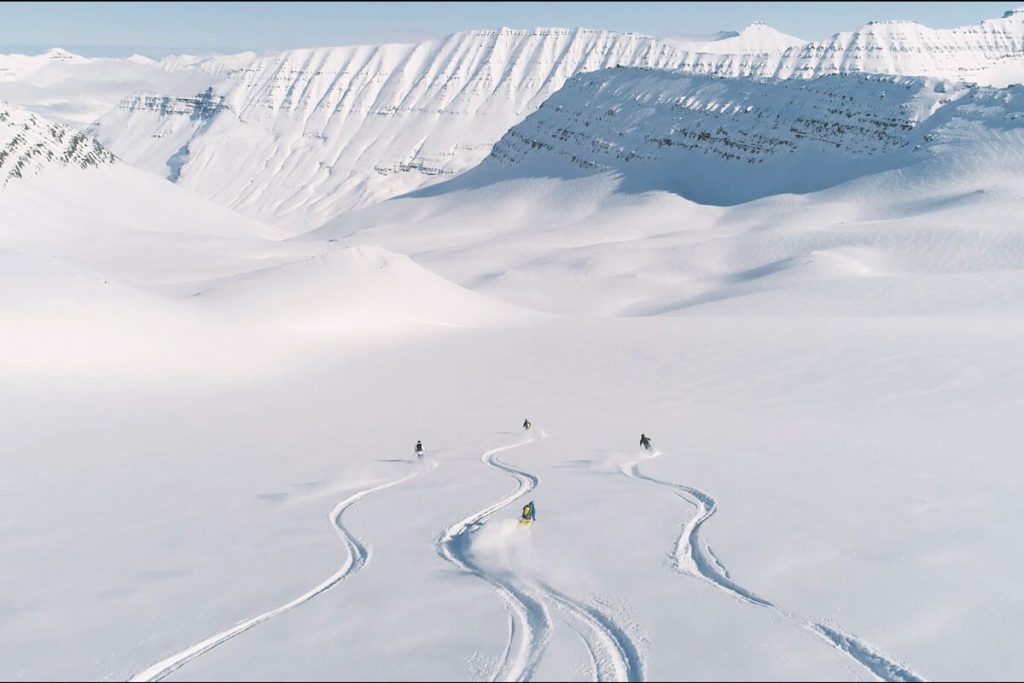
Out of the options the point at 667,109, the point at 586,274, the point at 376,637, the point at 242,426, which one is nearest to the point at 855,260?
the point at 586,274

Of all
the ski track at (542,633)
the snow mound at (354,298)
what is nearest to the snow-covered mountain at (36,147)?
the snow mound at (354,298)

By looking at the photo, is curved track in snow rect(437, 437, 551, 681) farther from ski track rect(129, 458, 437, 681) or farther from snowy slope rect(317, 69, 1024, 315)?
snowy slope rect(317, 69, 1024, 315)

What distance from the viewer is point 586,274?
8931 centimetres

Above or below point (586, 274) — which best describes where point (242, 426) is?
below

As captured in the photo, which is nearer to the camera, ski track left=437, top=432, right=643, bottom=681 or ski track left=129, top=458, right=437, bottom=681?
ski track left=437, top=432, right=643, bottom=681

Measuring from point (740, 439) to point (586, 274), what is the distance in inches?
2642

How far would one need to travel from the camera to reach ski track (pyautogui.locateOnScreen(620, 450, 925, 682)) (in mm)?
9523

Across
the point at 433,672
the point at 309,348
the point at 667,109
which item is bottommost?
the point at 433,672

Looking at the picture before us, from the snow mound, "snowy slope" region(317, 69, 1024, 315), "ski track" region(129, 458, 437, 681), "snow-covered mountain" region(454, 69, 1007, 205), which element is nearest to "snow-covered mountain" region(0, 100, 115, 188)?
"snowy slope" region(317, 69, 1024, 315)

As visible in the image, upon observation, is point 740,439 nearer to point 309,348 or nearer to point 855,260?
point 309,348

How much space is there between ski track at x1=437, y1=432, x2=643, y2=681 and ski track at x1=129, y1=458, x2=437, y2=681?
162 centimetres

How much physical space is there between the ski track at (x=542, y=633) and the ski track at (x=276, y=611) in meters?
1.62

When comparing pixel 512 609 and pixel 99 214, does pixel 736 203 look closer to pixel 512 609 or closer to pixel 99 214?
pixel 99 214

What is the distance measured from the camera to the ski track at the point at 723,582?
31.2 feet
